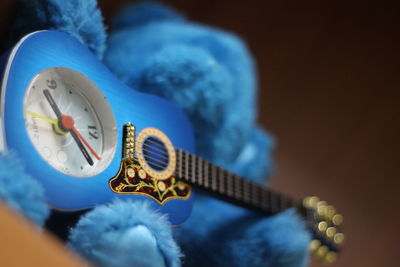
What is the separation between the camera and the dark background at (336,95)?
1.12 meters

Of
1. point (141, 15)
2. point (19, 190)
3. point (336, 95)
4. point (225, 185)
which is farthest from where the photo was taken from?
point (336, 95)

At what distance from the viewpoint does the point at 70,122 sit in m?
0.53

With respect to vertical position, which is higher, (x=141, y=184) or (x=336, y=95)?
(x=336, y=95)

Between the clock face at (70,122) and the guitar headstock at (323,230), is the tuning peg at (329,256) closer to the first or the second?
the guitar headstock at (323,230)

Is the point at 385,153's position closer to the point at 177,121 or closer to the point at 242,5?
the point at 242,5

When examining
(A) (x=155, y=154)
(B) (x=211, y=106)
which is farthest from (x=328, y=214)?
(A) (x=155, y=154)

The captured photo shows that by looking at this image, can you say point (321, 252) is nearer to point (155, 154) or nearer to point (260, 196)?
point (260, 196)

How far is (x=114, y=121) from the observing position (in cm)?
56

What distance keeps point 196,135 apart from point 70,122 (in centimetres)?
31

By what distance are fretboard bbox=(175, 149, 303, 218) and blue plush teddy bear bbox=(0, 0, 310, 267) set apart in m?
0.03

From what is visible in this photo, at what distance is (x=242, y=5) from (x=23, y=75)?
2.51 feet

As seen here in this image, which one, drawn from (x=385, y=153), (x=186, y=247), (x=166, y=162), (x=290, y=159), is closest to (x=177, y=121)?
(x=166, y=162)

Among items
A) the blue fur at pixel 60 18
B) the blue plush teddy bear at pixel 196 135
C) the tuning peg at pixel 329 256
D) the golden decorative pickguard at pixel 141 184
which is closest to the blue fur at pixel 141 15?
the blue plush teddy bear at pixel 196 135

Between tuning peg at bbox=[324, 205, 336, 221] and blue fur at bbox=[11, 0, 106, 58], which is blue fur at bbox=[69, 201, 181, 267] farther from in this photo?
tuning peg at bbox=[324, 205, 336, 221]
